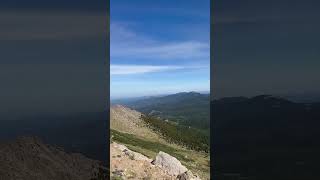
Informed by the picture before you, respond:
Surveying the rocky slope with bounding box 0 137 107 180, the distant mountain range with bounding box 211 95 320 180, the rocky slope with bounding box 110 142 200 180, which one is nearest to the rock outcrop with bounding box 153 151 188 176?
the rocky slope with bounding box 110 142 200 180

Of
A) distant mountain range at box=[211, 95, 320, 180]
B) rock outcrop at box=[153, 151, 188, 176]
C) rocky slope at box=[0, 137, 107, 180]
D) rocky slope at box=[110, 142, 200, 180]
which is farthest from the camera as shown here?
distant mountain range at box=[211, 95, 320, 180]

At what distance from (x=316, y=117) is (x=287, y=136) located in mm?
12446

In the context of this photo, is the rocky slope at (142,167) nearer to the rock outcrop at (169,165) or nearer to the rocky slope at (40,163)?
the rock outcrop at (169,165)

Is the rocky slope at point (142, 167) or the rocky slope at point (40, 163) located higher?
the rocky slope at point (40, 163)

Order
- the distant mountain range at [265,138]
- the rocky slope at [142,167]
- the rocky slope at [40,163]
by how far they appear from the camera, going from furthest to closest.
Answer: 1. the distant mountain range at [265,138]
2. the rocky slope at [142,167]
3. the rocky slope at [40,163]

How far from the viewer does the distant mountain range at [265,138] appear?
8775 centimetres

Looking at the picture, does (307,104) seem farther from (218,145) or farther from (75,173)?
(75,173)

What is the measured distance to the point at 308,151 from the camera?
10338 centimetres

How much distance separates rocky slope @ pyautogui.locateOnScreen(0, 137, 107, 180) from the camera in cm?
3388

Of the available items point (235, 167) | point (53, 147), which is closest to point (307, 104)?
point (235, 167)

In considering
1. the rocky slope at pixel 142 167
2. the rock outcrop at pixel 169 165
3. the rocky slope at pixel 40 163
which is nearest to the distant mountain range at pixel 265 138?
the rock outcrop at pixel 169 165

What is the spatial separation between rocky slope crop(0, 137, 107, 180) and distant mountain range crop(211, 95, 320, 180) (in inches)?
1535

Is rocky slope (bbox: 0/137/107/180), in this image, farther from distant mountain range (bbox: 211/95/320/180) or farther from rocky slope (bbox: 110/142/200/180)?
distant mountain range (bbox: 211/95/320/180)

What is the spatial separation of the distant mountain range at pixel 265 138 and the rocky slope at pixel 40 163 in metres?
39.0
